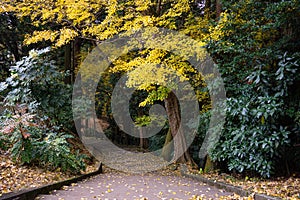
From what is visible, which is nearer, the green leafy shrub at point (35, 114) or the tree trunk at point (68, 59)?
the green leafy shrub at point (35, 114)

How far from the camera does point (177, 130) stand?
1130cm

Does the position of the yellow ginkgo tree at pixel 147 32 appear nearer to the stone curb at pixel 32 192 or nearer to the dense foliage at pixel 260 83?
the dense foliage at pixel 260 83

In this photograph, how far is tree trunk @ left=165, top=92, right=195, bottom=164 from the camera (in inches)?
441

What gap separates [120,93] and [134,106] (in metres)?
1.49

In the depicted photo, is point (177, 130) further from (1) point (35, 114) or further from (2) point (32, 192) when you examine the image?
(2) point (32, 192)

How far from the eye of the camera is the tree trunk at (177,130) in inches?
441

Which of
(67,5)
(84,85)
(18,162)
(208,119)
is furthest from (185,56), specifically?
(84,85)

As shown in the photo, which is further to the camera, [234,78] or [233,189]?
[234,78]

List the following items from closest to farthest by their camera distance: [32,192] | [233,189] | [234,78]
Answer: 1. [32,192]
2. [233,189]
3. [234,78]

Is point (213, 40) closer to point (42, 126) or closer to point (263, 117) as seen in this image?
point (263, 117)

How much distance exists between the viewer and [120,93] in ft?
61.2

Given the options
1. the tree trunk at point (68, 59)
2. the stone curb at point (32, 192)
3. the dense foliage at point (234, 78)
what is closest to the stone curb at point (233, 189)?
the dense foliage at point (234, 78)

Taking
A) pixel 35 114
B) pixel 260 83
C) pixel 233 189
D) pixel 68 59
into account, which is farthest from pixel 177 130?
pixel 68 59

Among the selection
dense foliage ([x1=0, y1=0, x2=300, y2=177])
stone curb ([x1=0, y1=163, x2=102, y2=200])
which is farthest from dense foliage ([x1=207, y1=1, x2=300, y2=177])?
stone curb ([x1=0, y1=163, x2=102, y2=200])
